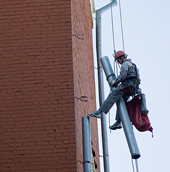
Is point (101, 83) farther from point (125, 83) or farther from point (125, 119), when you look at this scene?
point (125, 119)

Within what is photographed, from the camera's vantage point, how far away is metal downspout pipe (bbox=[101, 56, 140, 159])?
8.67m

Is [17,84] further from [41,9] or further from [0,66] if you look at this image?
[41,9]

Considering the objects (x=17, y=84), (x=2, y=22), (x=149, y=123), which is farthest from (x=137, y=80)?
(x=2, y=22)

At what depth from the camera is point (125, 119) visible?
906 cm

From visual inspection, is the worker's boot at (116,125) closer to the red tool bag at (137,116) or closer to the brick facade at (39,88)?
the red tool bag at (137,116)

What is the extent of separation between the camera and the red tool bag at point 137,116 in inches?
372

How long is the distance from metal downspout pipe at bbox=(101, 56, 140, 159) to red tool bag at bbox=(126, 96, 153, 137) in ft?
1.07

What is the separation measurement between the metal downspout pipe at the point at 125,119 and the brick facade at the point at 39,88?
73 centimetres

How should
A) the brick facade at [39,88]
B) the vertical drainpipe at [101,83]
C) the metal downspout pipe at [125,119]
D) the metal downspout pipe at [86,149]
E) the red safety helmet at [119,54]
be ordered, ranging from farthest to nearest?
the vertical drainpipe at [101,83]
the red safety helmet at [119,54]
the brick facade at [39,88]
the metal downspout pipe at [86,149]
the metal downspout pipe at [125,119]

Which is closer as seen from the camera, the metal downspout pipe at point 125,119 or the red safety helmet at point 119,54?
the metal downspout pipe at point 125,119

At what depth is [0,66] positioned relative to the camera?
32.6ft

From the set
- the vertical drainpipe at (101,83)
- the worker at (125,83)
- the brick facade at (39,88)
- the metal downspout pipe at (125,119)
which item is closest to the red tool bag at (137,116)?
the worker at (125,83)

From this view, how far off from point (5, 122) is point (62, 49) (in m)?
1.92

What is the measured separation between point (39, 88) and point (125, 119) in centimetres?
192
